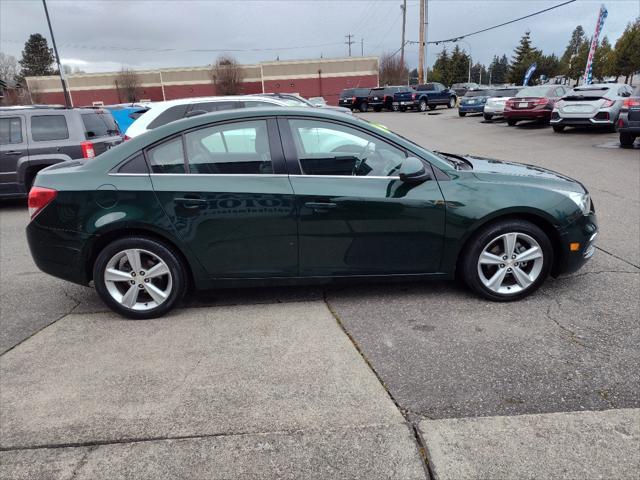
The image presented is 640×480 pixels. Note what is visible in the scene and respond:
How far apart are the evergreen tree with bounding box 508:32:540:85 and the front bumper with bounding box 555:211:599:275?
262 ft

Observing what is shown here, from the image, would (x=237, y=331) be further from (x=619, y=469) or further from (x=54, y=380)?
(x=619, y=469)

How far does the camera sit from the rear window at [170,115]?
739cm

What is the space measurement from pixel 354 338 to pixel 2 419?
2.23 m

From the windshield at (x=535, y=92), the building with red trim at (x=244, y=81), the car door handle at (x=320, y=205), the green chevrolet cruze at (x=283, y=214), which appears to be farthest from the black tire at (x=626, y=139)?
the building with red trim at (x=244, y=81)

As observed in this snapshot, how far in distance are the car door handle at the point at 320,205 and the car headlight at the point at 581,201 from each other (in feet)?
6.45

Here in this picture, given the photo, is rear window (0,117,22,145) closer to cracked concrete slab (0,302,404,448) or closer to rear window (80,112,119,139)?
rear window (80,112,119,139)

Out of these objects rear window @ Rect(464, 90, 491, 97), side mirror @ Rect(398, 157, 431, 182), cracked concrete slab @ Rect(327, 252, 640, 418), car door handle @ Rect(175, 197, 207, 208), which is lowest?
cracked concrete slab @ Rect(327, 252, 640, 418)

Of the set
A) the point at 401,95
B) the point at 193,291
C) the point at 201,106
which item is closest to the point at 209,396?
the point at 193,291

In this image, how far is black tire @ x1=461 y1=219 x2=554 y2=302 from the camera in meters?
3.83

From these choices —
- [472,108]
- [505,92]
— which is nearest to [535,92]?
[505,92]

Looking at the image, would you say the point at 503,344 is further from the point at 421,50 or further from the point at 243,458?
the point at 421,50

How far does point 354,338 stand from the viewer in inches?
136

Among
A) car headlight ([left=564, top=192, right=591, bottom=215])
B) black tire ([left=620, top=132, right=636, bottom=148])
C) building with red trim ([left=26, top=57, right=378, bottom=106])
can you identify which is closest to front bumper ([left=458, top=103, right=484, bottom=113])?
black tire ([left=620, top=132, right=636, bottom=148])

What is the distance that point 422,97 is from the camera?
3584cm
